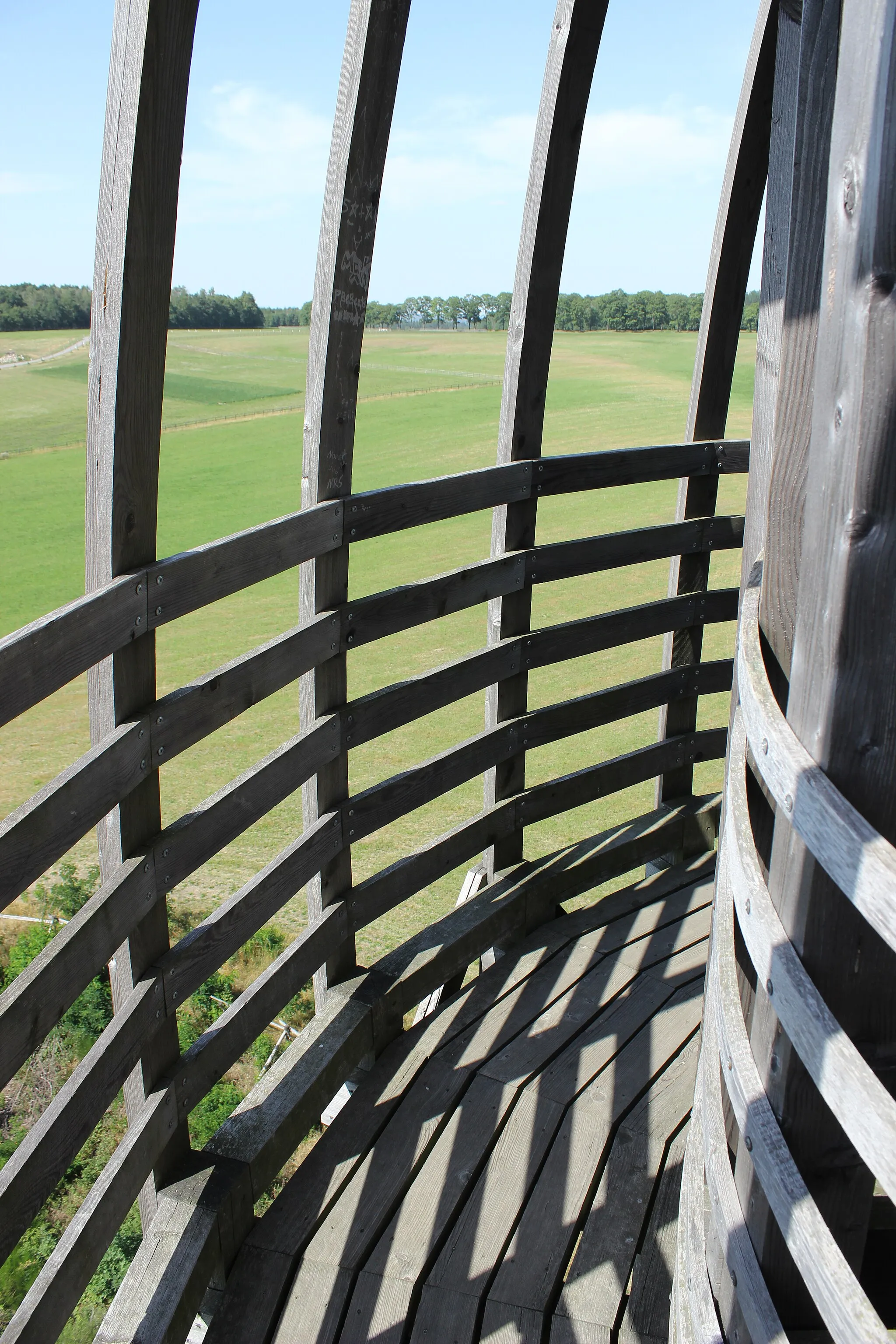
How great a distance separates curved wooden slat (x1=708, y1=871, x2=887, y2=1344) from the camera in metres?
0.98

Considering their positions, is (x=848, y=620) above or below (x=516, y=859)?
above

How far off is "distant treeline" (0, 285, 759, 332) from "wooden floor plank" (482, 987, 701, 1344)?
1.97 metres

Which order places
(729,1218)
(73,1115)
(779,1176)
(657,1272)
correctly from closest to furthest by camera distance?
(779,1176) → (729,1218) → (73,1115) → (657,1272)

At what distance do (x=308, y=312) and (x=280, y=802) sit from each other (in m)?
1.76

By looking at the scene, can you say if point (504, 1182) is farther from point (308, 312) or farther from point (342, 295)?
point (308, 312)

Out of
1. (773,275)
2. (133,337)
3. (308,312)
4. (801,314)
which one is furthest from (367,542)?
(801,314)

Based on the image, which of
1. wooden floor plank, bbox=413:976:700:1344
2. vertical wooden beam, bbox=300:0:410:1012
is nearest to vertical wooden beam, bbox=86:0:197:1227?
vertical wooden beam, bbox=300:0:410:1012

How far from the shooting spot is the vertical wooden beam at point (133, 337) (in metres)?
1.53

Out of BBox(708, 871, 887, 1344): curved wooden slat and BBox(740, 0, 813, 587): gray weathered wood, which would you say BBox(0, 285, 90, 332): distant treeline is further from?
BBox(708, 871, 887, 1344): curved wooden slat

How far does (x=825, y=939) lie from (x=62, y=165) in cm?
208

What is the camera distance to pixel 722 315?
10.3 ft

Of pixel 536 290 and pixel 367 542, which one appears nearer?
pixel 536 290

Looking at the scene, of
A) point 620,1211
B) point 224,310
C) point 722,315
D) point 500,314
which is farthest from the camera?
point 224,310

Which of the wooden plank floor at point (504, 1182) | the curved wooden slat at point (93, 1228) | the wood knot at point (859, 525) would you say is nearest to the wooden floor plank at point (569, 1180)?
the wooden plank floor at point (504, 1182)
